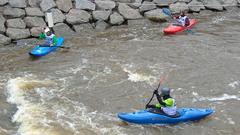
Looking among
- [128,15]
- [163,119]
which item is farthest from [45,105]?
[128,15]

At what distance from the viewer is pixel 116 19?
20531 mm

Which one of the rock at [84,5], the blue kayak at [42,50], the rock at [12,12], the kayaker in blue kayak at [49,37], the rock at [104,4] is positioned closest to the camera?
the blue kayak at [42,50]

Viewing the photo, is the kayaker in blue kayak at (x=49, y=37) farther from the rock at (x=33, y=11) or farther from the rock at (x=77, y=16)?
the rock at (x=77, y=16)

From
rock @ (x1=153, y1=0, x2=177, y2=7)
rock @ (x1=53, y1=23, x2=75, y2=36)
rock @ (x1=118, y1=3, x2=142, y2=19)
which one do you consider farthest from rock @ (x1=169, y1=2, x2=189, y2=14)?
rock @ (x1=53, y1=23, x2=75, y2=36)

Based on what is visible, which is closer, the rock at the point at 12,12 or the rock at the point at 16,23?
the rock at the point at 16,23

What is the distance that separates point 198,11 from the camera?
2244 centimetres

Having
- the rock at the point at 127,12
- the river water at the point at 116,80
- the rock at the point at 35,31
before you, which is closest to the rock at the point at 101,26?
the river water at the point at 116,80

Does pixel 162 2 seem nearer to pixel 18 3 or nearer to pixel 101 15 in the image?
pixel 101 15

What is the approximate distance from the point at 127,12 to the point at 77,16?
2.48 meters

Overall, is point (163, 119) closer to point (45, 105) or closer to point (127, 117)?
point (127, 117)

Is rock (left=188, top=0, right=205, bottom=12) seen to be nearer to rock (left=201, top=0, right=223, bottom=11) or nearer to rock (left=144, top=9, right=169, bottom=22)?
rock (left=201, top=0, right=223, bottom=11)

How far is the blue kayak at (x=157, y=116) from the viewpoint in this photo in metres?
11.5

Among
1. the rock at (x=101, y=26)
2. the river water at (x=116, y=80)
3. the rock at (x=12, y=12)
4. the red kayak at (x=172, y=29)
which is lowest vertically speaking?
the river water at (x=116, y=80)

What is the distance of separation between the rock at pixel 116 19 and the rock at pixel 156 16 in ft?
4.49
